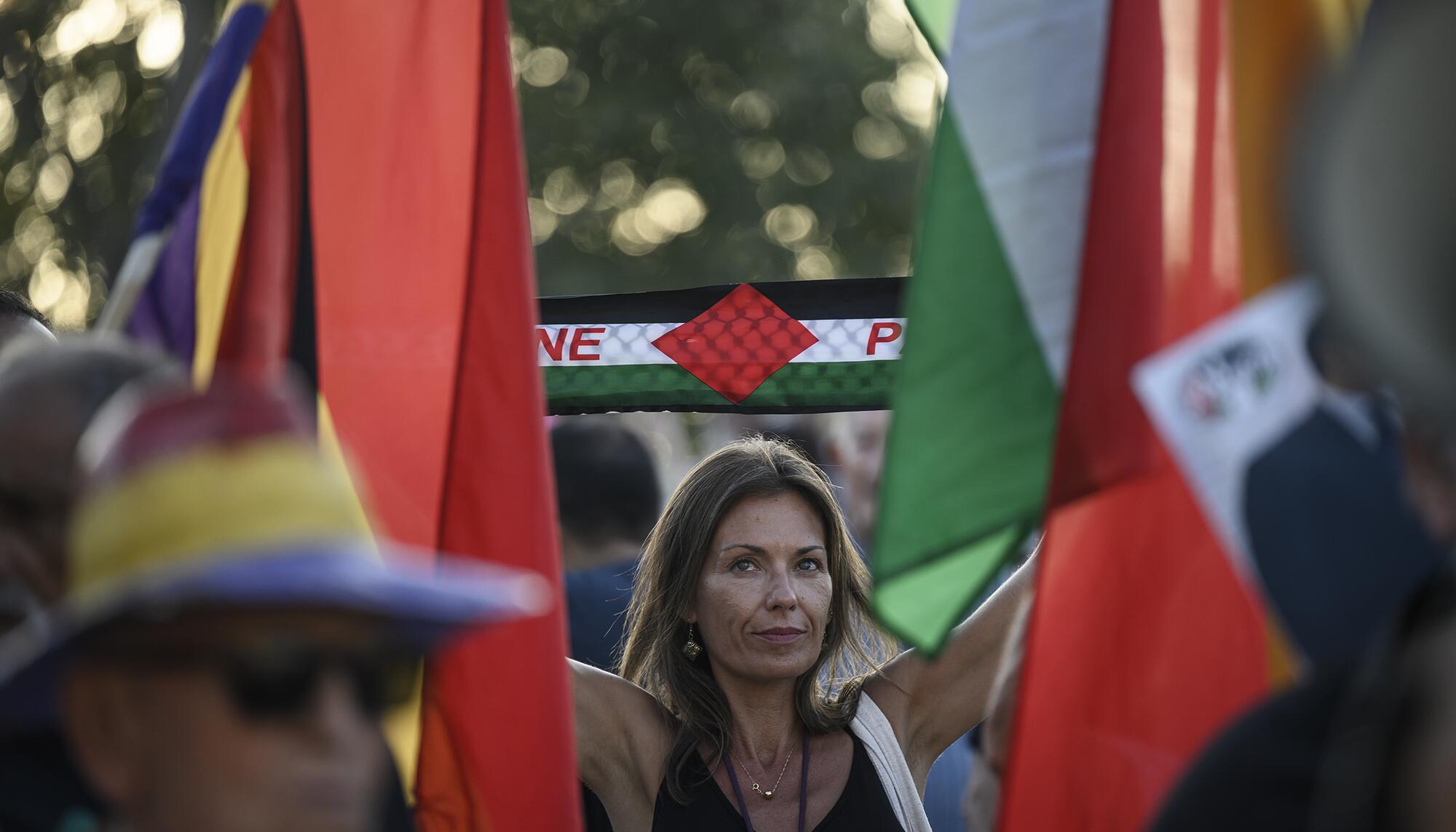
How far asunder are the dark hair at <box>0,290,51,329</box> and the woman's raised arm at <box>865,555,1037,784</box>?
217cm

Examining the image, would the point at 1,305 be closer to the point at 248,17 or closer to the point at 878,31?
the point at 248,17

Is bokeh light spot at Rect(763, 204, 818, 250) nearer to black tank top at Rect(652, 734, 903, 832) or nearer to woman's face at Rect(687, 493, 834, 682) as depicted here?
woman's face at Rect(687, 493, 834, 682)

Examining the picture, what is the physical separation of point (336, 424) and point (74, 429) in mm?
948

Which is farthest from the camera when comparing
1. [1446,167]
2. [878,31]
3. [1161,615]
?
[878,31]

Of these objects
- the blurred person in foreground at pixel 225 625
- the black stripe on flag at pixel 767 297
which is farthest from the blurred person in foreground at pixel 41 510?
the black stripe on flag at pixel 767 297

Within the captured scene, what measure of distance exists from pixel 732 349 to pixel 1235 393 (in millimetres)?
1854

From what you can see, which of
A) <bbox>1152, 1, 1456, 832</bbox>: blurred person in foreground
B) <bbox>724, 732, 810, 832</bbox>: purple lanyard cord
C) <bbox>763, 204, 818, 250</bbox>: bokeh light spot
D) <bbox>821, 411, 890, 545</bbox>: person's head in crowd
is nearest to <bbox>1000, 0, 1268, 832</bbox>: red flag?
<bbox>1152, 1, 1456, 832</bbox>: blurred person in foreground

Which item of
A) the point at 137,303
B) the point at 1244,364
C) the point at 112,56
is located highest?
the point at 112,56

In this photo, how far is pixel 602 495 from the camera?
191 inches

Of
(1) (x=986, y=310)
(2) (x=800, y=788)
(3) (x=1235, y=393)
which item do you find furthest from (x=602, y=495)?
(3) (x=1235, y=393)

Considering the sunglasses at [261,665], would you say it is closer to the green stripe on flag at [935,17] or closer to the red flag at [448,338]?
the red flag at [448,338]

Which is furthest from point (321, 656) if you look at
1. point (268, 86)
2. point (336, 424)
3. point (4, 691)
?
point (268, 86)

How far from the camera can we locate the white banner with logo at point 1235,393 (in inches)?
73.2

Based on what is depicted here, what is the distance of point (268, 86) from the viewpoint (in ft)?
8.98
